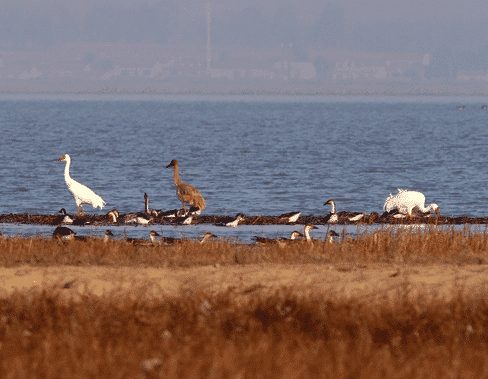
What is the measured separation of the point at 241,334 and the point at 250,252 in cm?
596

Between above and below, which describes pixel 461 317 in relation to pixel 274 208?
above

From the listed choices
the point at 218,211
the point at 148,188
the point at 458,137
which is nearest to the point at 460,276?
the point at 218,211

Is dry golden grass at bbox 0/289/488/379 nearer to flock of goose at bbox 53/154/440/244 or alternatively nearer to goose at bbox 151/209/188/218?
flock of goose at bbox 53/154/440/244

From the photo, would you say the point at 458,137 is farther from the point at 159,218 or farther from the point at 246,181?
the point at 159,218

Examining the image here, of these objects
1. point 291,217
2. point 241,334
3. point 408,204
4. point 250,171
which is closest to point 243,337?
point 241,334

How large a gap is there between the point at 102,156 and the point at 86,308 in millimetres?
50601

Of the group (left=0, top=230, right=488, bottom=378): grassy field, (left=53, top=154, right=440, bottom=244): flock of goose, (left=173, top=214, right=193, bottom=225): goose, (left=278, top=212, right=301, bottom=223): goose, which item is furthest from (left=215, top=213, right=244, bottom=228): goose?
(left=0, top=230, right=488, bottom=378): grassy field

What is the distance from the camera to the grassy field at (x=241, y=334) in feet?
28.5

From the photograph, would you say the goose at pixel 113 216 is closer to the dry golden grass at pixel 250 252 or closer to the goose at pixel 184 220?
the goose at pixel 184 220

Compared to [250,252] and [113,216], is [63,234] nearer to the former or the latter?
[250,252]

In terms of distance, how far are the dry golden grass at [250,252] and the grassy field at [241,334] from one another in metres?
0.60

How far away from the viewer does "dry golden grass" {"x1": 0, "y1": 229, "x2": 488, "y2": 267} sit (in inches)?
606

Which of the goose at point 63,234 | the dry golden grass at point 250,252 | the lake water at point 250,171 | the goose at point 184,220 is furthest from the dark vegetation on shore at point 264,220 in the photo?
the dry golden grass at point 250,252

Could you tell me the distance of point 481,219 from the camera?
1066 inches
